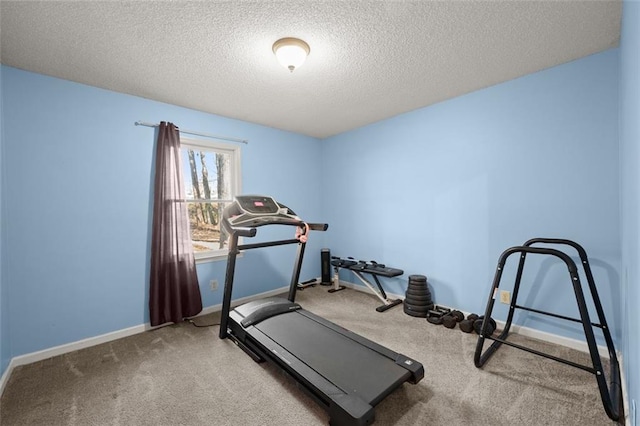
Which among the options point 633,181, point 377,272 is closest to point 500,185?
point 633,181

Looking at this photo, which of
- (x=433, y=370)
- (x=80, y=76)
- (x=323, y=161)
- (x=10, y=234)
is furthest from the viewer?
(x=323, y=161)

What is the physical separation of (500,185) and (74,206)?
13.2ft

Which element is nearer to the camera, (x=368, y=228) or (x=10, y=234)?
(x=10, y=234)

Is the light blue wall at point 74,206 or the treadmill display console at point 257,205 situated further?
the treadmill display console at point 257,205

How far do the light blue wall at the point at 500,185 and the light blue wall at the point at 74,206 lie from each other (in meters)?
2.73

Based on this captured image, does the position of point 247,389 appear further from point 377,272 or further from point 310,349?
point 377,272

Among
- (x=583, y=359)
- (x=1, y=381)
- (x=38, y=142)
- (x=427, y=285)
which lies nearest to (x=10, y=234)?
(x=38, y=142)

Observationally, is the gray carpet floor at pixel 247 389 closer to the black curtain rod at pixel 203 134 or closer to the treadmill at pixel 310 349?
the treadmill at pixel 310 349

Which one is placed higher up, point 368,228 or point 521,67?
point 521,67

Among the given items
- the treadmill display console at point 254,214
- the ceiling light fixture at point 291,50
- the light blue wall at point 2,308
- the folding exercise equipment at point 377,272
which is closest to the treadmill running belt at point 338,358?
the treadmill display console at point 254,214

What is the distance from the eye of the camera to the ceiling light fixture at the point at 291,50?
6.41 ft

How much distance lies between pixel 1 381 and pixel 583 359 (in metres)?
4.32

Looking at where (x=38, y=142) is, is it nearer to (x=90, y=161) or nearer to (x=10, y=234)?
(x=90, y=161)

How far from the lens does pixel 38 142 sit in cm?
233
